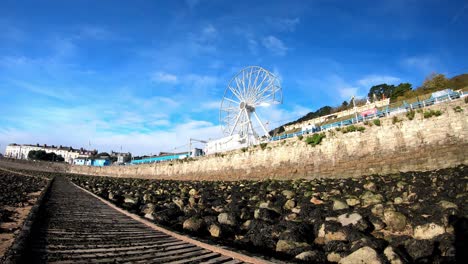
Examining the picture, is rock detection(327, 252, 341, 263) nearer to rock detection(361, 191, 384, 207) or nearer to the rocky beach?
the rocky beach

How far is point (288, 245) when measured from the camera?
6168mm

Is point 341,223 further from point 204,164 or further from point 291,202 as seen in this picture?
point 204,164

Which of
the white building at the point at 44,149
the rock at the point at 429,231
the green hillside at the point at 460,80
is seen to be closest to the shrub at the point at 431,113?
the rock at the point at 429,231

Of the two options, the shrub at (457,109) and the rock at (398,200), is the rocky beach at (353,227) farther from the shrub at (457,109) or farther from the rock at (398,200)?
the shrub at (457,109)

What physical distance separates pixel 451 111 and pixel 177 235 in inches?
742

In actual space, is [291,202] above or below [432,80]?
below

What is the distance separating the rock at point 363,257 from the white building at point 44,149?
17391 cm

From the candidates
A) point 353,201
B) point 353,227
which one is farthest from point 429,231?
point 353,201

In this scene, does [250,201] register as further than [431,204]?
Yes

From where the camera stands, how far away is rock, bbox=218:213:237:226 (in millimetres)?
8617

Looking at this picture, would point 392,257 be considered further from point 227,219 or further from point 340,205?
point 227,219

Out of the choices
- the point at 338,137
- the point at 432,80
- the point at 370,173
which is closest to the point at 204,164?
the point at 338,137

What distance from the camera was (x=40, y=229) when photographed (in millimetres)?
6207

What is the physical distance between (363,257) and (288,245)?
167 cm
